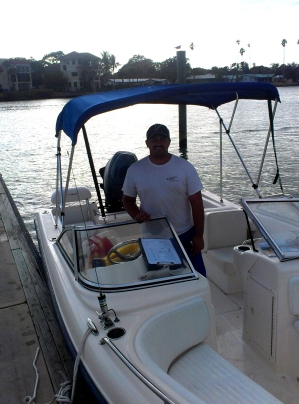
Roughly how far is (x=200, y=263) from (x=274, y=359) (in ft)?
2.71

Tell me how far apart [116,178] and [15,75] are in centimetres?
8651

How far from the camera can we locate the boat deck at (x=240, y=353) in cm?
240

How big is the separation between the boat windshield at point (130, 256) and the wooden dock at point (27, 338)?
0.60 metres

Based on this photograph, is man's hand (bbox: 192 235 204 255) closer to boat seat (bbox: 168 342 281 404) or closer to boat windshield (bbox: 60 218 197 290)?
boat windshield (bbox: 60 218 197 290)

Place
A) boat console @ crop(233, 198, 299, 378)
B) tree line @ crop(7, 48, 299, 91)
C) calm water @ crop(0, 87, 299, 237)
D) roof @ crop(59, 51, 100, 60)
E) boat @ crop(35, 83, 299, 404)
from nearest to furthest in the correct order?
boat @ crop(35, 83, 299, 404) < boat console @ crop(233, 198, 299, 378) < calm water @ crop(0, 87, 299, 237) < tree line @ crop(7, 48, 299, 91) < roof @ crop(59, 51, 100, 60)

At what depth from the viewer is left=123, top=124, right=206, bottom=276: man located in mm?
2785

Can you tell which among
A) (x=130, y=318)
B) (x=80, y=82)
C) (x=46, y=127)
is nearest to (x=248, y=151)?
(x=130, y=318)

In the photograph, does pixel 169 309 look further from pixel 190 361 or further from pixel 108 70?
pixel 108 70

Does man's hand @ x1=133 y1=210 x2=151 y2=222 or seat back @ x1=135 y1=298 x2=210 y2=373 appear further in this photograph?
man's hand @ x1=133 y1=210 x2=151 y2=222

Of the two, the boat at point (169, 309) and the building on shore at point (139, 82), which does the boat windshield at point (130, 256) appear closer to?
the boat at point (169, 309)

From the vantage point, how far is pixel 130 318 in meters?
2.18

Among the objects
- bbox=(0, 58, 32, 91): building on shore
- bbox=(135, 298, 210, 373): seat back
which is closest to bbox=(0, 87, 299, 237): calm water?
bbox=(135, 298, 210, 373): seat back

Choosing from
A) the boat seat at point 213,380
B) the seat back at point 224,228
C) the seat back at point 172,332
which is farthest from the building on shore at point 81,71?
the boat seat at point 213,380

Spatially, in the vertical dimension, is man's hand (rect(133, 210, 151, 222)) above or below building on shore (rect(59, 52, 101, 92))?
below
